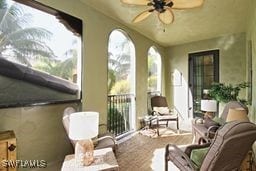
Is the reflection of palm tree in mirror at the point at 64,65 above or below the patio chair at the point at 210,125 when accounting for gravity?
above

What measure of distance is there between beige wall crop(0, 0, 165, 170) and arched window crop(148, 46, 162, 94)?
174 centimetres

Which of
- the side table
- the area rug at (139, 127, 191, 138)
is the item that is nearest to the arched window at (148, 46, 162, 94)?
the area rug at (139, 127, 191, 138)

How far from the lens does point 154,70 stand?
25.7 ft

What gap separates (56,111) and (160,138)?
2.78m

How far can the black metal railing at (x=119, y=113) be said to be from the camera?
5.14 meters

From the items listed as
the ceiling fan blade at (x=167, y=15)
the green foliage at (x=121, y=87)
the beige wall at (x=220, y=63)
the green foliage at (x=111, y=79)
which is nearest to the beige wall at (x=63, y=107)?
the green foliage at (x=111, y=79)

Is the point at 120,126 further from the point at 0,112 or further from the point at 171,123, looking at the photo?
the point at 0,112

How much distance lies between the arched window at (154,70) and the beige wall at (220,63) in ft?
1.48

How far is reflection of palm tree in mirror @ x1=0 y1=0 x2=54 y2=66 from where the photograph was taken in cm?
272

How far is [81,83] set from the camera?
13.2 feet

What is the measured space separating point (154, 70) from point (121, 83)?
2.29 metres

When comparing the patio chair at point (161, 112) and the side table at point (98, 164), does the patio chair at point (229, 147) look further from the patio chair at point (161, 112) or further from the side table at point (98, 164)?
the patio chair at point (161, 112)

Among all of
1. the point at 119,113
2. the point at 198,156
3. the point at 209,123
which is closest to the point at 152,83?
the point at 119,113

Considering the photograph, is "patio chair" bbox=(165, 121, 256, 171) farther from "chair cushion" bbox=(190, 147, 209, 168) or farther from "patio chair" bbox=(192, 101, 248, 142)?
"patio chair" bbox=(192, 101, 248, 142)
